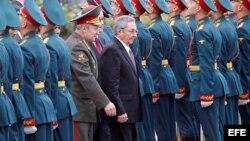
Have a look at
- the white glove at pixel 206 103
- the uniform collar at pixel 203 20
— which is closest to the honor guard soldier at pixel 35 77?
the white glove at pixel 206 103

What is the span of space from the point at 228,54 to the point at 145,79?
1107 millimetres

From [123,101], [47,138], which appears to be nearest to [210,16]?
[123,101]

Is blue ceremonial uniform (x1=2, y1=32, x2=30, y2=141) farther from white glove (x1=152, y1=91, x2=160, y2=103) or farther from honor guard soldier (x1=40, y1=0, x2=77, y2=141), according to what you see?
white glove (x1=152, y1=91, x2=160, y2=103)

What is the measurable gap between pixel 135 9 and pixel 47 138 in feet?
10.8

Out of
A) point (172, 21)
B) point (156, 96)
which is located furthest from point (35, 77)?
point (172, 21)

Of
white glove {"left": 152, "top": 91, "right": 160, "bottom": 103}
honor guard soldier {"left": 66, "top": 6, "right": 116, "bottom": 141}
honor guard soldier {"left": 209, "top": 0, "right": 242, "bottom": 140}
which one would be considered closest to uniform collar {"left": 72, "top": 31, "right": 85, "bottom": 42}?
honor guard soldier {"left": 66, "top": 6, "right": 116, "bottom": 141}

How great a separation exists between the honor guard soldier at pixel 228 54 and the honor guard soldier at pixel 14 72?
12.2ft

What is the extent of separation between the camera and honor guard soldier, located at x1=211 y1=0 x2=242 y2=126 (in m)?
13.5

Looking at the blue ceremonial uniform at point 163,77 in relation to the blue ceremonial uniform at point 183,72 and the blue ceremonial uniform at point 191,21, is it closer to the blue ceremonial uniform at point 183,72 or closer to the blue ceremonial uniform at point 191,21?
the blue ceremonial uniform at point 183,72

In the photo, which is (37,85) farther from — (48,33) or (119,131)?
(119,131)

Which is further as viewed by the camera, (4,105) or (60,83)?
(60,83)

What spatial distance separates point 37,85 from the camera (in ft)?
35.8

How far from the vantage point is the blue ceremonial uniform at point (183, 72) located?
47.5ft

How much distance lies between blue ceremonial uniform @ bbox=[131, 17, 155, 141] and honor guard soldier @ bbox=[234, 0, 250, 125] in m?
1.30
